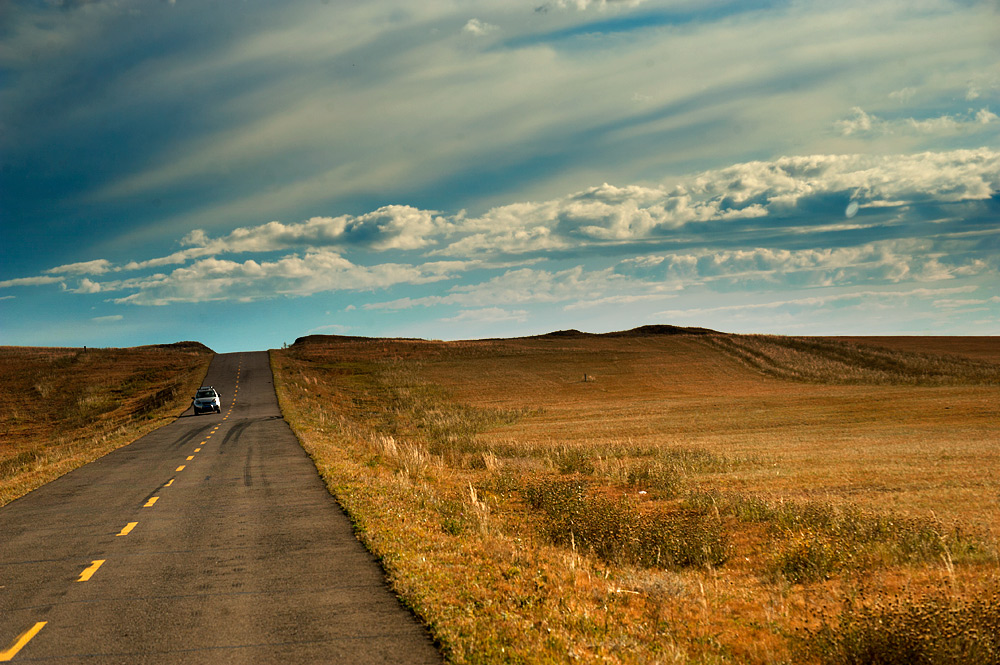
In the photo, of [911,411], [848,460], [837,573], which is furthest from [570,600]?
[911,411]

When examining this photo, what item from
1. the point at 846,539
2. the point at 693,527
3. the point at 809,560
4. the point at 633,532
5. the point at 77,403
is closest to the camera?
the point at 809,560

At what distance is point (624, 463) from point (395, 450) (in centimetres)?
781

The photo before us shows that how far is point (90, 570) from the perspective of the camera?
31.4 feet

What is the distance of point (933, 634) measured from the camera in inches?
259

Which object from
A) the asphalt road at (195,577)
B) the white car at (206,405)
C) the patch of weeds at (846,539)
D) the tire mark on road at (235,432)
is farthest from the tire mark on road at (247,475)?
the white car at (206,405)

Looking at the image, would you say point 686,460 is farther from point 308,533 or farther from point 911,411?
point 911,411

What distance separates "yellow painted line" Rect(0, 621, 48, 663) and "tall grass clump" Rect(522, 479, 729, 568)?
739 centimetres

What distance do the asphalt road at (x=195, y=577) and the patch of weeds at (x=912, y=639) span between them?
4133 millimetres

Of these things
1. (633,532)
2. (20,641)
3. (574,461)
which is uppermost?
(20,641)

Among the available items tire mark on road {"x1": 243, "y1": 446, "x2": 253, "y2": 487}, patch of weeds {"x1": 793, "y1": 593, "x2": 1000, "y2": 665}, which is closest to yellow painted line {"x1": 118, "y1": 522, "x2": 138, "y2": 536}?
tire mark on road {"x1": 243, "y1": 446, "x2": 253, "y2": 487}

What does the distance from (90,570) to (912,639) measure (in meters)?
10.2

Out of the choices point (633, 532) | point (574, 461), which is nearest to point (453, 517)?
point (633, 532)

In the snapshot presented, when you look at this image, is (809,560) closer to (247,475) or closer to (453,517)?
(453,517)

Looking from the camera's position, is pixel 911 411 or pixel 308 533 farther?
pixel 911 411
